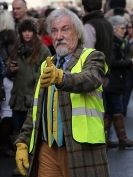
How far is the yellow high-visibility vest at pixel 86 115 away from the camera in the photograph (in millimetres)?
3834

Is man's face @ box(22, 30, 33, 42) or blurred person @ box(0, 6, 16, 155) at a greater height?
man's face @ box(22, 30, 33, 42)

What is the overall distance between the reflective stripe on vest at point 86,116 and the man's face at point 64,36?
12 centimetres

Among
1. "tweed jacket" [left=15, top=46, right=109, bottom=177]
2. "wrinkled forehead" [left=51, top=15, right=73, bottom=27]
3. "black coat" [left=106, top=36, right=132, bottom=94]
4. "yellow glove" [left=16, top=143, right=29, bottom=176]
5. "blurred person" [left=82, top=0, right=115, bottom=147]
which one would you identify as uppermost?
"wrinkled forehead" [left=51, top=15, right=73, bottom=27]

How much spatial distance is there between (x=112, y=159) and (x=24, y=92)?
1.43 metres

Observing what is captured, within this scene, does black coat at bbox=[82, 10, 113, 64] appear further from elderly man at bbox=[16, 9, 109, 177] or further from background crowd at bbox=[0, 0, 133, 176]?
elderly man at bbox=[16, 9, 109, 177]

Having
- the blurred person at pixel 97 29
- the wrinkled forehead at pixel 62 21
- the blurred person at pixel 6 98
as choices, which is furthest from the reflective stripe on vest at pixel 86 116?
the blurred person at pixel 6 98

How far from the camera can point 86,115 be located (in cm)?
385

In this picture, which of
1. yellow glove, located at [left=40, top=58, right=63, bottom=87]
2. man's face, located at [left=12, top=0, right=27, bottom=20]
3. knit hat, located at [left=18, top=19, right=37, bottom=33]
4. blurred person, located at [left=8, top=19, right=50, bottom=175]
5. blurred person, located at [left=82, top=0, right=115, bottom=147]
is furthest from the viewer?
man's face, located at [left=12, top=0, right=27, bottom=20]

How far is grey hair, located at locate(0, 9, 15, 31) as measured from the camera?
8.07 m

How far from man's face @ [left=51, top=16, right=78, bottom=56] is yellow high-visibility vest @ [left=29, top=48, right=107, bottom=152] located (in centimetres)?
11

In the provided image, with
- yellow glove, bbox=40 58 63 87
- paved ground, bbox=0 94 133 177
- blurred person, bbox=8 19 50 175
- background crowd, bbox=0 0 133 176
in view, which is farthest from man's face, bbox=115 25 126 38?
yellow glove, bbox=40 58 63 87

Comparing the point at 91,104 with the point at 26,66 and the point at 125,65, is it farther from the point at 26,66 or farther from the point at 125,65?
the point at 125,65

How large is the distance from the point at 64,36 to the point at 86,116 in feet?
A: 1.78

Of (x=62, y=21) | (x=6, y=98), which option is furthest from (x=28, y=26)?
(x=62, y=21)
